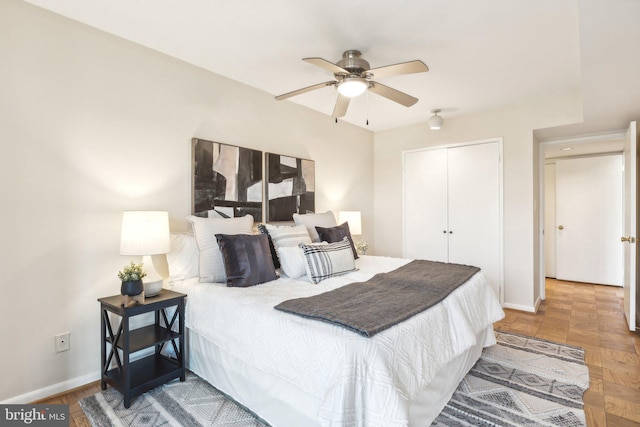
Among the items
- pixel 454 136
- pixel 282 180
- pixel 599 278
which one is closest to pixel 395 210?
pixel 454 136

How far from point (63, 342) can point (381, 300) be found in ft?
6.79

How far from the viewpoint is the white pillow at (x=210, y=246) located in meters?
2.41

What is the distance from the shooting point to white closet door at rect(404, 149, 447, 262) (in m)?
4.50

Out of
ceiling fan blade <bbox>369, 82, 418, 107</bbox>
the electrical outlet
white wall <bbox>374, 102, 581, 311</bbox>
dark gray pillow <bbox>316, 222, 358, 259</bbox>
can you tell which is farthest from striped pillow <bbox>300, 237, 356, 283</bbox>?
white wall <bbox>374, 102, 581, 311</bbox>

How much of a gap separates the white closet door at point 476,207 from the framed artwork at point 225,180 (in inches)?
104

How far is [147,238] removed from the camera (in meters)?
2.15

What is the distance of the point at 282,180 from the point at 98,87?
1810 mm

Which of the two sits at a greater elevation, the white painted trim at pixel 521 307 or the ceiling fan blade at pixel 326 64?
the ceiling fan blade at pixel 326 64

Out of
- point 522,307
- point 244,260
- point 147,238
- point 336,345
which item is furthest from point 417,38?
point 522,307

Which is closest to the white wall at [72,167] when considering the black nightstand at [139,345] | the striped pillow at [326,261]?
the black nightstand at [139,345]

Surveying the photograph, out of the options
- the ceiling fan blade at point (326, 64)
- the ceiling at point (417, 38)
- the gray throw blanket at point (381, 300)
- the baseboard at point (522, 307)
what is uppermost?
the ceiling at point (417, 38)

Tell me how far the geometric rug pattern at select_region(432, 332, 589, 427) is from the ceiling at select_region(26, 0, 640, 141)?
2158mm

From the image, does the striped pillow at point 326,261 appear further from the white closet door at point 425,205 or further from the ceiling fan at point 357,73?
the white closet door at point 425,205

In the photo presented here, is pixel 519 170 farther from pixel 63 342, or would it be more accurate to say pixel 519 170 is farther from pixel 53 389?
pixel 53 389
